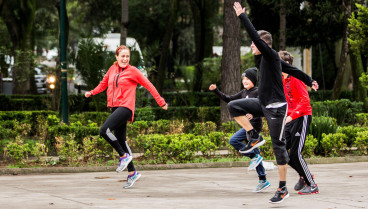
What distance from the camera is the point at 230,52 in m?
16.1

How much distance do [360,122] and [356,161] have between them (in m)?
4.23

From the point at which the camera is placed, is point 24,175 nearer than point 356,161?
Yes

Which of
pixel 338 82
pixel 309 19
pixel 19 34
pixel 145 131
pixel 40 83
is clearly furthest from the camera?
pixel 40 83

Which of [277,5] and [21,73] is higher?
[277,5]

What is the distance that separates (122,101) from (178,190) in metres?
1.38

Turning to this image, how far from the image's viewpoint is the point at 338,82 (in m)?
22.3

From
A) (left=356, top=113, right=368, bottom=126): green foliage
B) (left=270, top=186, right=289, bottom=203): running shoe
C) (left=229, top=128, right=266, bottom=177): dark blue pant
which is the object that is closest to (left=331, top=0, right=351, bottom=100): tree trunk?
(left=356, top=113, right=368, bottom=126): green foliage

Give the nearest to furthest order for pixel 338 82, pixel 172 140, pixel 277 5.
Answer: pixel 172 140 < pixel 338 82 < pixel 277 5

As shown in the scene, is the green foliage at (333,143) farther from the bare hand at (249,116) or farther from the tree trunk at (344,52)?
the tree trunk at (344,52)

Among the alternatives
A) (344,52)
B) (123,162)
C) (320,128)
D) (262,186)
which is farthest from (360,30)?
(123,162)

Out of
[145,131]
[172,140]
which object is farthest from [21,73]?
[172,140]

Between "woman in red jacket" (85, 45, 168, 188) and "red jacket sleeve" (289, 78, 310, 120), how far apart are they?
174 centimetres

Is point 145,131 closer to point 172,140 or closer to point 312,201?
point 172,140

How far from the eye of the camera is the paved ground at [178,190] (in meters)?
7.38
